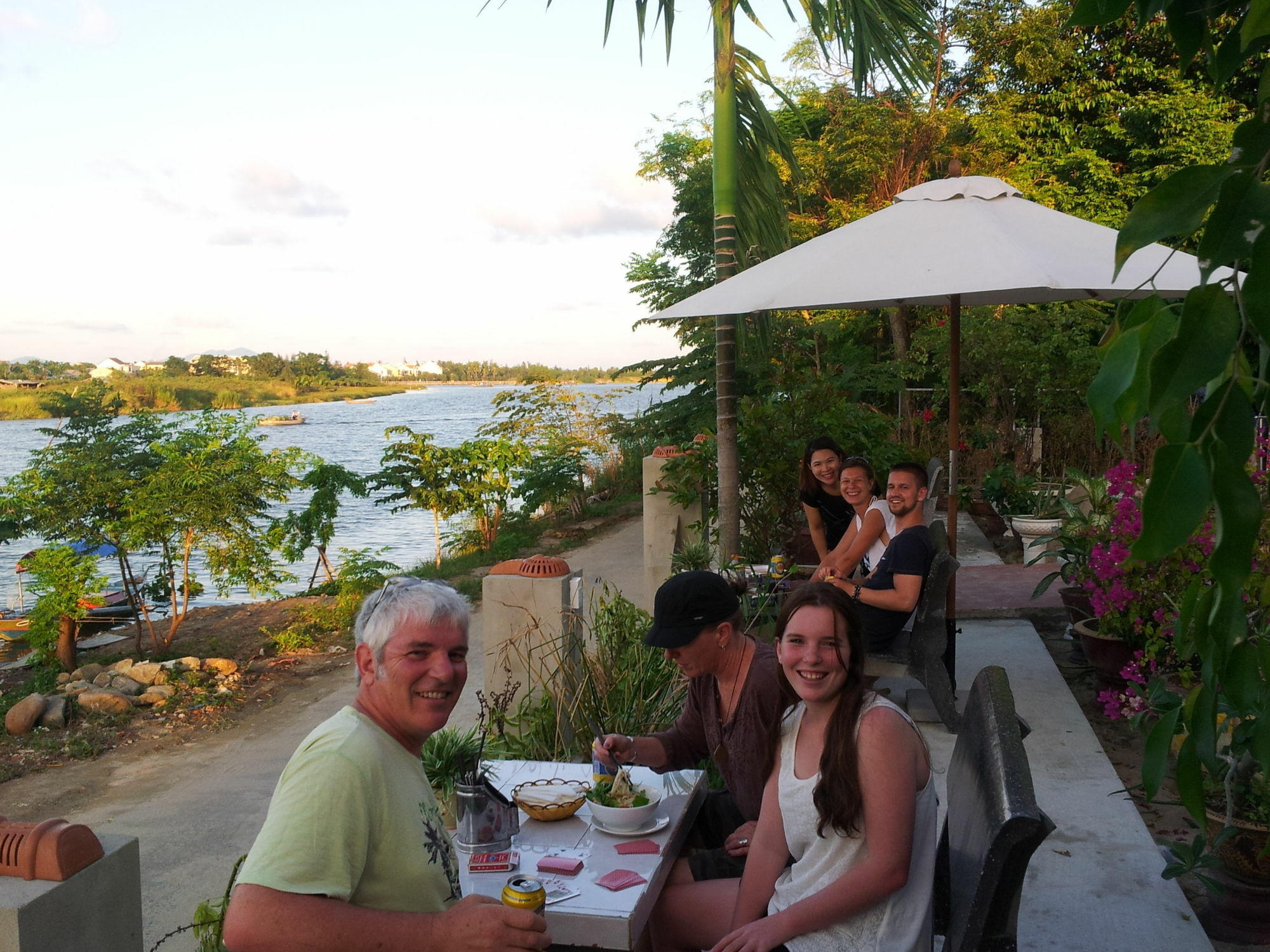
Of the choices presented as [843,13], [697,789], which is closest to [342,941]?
[697,789]

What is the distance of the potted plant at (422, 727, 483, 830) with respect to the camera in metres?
3.30

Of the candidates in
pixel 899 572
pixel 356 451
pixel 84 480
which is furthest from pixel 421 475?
pixel 356 451

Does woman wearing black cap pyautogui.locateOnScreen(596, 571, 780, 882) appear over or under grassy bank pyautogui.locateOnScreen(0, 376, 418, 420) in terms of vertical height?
under

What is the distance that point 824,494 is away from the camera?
6.09 m

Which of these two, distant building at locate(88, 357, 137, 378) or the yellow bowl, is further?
distant building at locate(88, 357, 137, 378)

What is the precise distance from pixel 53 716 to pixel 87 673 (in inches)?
49.3

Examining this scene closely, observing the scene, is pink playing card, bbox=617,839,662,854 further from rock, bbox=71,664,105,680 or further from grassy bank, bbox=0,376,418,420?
grassy bank, bbox=0,376,418,420

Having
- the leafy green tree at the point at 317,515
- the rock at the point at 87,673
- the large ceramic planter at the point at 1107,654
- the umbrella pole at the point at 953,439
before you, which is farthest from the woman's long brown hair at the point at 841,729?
the leafy green tree at the point at 317,515

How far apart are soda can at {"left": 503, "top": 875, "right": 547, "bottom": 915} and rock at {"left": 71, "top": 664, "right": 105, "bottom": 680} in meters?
7.79

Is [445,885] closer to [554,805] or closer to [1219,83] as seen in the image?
[554,805]

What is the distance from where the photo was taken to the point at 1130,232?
677mm

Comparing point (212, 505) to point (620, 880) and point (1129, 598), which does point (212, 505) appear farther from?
point (620, 880)

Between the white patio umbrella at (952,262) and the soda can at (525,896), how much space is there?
297 centimetres

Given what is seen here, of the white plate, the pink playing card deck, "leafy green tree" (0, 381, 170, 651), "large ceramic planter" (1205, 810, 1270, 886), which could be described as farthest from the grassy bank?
"large ceramic planter" (1205, 810, 1270, 886)
